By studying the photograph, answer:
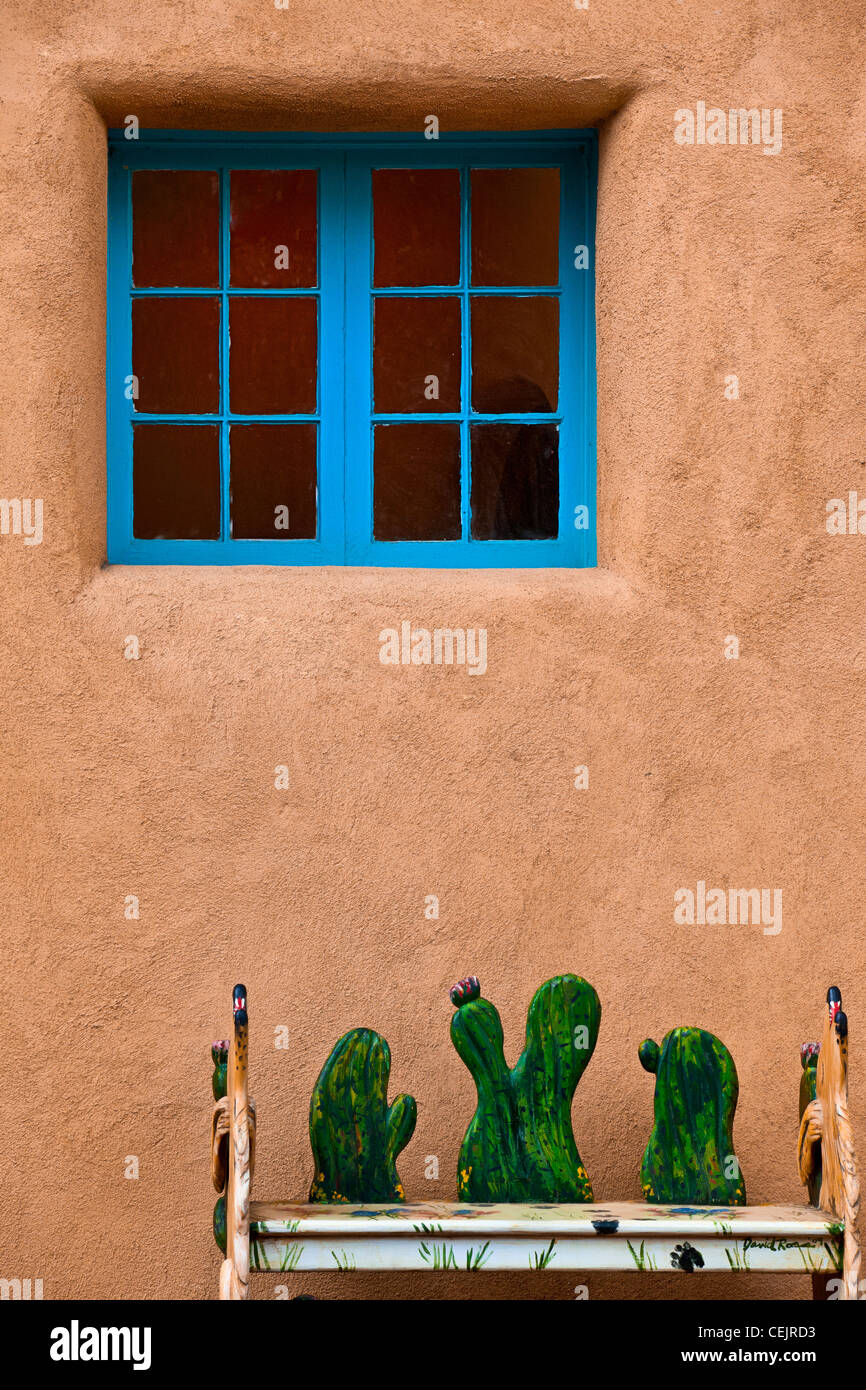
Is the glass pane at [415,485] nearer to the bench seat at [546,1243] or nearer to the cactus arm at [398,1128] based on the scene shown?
the cactus arm at [398,1128]

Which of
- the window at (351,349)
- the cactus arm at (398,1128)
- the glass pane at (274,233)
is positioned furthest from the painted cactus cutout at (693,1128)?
the glass pane at (274,233)

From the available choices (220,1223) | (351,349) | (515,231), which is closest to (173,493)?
(351,349)

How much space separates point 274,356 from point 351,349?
0.64 feet

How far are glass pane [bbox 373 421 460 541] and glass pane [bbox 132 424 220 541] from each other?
0.42 meters

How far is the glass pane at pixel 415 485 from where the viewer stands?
3.55 meters

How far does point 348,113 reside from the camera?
339 centimetres

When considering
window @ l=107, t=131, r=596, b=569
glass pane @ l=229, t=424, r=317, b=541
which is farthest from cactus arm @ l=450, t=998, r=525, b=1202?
glass pane @ l=229, t=424, r=317, b=541

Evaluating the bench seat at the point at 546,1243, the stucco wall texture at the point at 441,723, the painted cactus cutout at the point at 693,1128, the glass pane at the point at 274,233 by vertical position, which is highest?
the glass pane at the point at 274,233

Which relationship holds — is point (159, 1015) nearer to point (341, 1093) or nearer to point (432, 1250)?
point (341, 1093)

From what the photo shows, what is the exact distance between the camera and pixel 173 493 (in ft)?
11.6

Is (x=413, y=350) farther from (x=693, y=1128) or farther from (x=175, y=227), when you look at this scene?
(x=693, y=1128)

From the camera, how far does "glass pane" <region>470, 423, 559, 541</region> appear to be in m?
3.56

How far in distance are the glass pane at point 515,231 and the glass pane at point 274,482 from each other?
24.2 inches

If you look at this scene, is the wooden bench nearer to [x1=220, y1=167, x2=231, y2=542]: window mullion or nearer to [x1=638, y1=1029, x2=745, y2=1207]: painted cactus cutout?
[x1=638, y1=1029, x2=745, y2=1207]: painted cactus cutout
